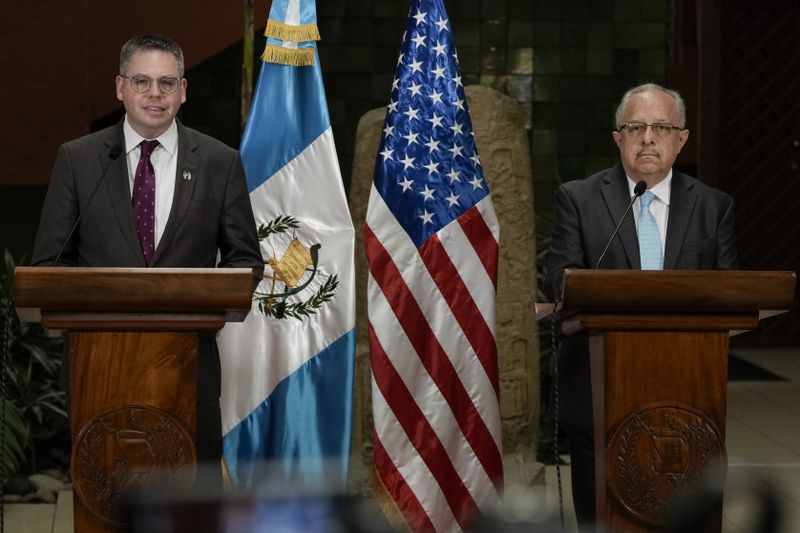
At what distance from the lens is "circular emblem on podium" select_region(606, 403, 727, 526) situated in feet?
8.66

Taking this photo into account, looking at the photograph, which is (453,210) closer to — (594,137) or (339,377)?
(339,377)

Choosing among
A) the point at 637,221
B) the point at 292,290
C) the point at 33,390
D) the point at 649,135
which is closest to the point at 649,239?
the point at 637,221

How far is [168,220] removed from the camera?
301 cm

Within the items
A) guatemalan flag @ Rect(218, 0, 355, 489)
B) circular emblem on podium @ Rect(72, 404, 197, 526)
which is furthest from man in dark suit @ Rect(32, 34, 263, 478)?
guatemalan flag @ Rect(218, 0, 355, 489)

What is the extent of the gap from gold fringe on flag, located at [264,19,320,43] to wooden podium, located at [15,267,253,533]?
1789 millimetres

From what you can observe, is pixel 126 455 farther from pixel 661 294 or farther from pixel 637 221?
pixel 637 221

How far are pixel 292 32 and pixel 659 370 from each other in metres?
2.00

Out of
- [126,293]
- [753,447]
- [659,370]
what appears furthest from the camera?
[753,447]

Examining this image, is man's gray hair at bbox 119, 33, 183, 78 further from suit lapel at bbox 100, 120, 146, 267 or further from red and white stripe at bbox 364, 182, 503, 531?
red and white stripe at bbox 364, 182, 503, 531

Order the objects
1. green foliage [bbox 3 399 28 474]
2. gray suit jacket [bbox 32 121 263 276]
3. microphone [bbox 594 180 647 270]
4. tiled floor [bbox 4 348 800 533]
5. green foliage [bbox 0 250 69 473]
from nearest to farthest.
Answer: microphone [bbox 594 180 647 270], gray suit jacket [bbox 32 121 263 276], tiled floor [bbox 4 348 800 533], green foliage [bbox 3 399 28 474], green foliage [bbox 0 250 69 473]

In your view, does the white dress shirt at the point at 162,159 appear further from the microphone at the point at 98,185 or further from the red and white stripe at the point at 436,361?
the red and white stripe at the point at 436,361

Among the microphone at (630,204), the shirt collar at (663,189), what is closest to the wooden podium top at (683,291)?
the microphone at (630,204)

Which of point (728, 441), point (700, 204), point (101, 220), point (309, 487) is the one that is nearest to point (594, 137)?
point (728, 441)

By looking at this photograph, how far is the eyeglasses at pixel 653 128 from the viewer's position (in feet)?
10.00
